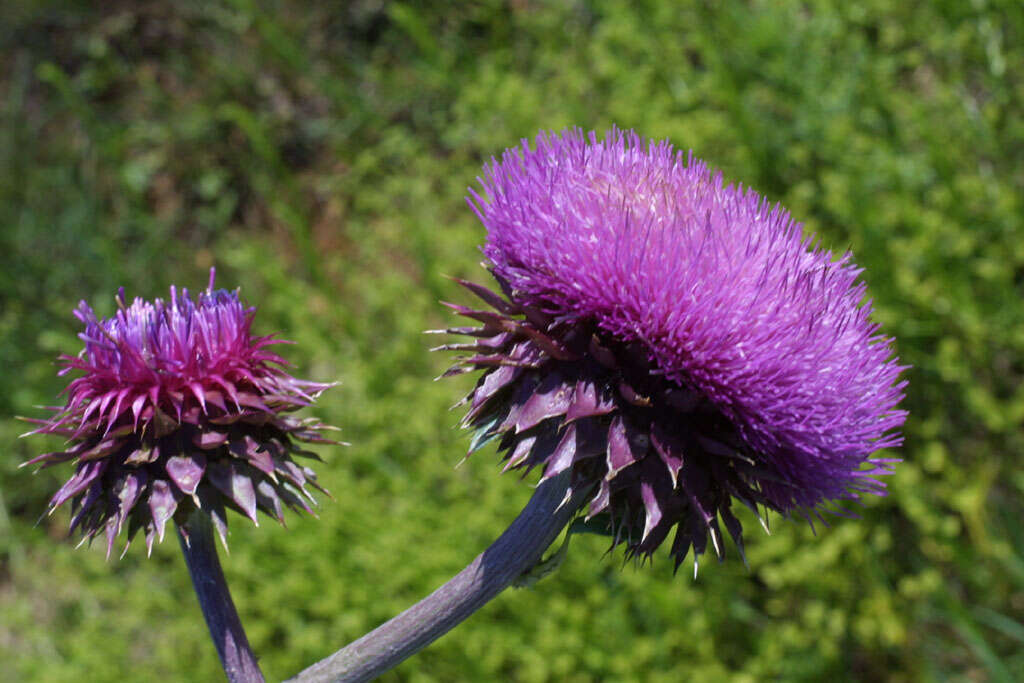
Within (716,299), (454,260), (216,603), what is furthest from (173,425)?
(454,260)

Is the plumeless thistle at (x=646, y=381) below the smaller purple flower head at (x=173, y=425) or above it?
below

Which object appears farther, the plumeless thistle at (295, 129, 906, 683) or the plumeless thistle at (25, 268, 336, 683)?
the plumeless thistle at (25, 268, 336, 683)

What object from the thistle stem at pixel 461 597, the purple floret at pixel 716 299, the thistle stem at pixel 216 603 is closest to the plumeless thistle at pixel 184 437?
→ the thistle stem at pixel 216 603

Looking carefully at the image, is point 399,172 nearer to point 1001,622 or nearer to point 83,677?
point 83,677

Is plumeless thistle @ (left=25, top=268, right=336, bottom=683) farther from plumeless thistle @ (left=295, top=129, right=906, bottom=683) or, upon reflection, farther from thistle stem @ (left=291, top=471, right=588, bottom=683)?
plumeless thistle @ (left=295, top=129, right=906, bottom=683)

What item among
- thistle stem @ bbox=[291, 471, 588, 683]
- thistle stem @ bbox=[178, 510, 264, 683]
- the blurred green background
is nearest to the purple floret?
thistle stem @ bbox=[291, 471, 588, 683]

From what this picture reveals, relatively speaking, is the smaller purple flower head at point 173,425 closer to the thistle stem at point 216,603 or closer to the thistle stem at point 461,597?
the thistle stem at point 216,603

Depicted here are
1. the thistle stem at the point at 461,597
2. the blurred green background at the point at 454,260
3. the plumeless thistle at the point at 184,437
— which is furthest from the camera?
the blurred green background at the point at 454,260
